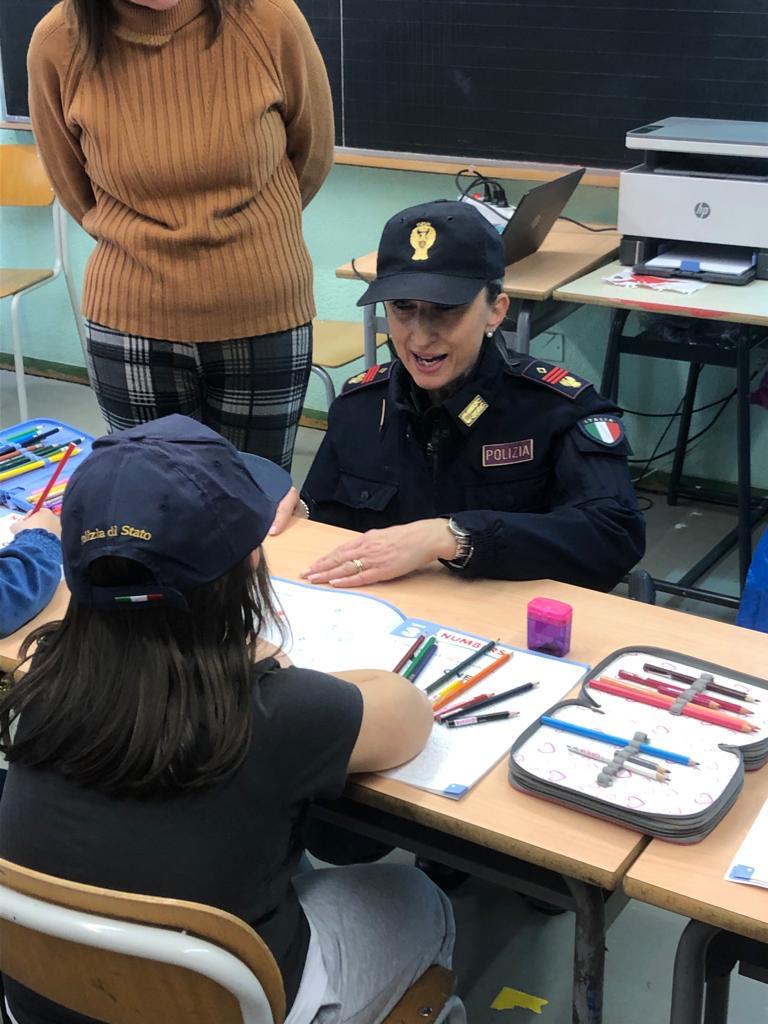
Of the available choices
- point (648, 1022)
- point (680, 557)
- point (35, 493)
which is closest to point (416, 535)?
point (35, 493)

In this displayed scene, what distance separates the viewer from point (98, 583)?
1.15 m

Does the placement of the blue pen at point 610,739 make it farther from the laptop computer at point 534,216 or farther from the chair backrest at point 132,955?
the laptop computer at point 534,216

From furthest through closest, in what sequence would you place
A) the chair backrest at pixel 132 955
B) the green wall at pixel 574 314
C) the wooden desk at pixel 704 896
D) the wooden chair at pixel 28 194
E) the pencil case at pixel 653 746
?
the wooden chair at pixel 28 194
the green wall at pixel 574 314
the pencil case at pixel 653 746
the wooden desk at pixel 704 896
the chair backrest at pixel 132 955

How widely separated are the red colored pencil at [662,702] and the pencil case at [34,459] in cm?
98

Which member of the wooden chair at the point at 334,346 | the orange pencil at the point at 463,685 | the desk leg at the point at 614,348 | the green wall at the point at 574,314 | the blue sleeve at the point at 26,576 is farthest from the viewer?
the green wall at the point at 574,314

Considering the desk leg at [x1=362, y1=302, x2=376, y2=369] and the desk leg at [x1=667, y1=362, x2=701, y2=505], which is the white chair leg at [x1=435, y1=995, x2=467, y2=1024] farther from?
the desk leg at [x1=667, y1=362, x2=701, y2=505]

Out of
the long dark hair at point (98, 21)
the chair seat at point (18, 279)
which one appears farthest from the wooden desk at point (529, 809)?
the chair seat at point (18, 279)

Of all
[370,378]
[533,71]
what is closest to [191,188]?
[370,378]

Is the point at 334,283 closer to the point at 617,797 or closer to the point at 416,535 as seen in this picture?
the point at 416,535

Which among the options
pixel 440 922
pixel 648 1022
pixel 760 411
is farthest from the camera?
pixel 760 411

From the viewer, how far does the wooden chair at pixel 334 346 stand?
3527 millimetres

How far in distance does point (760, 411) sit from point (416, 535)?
2208 millimetres

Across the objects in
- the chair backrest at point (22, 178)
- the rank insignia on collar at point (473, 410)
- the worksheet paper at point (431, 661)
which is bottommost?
the worksheet paper at point (431, 661)

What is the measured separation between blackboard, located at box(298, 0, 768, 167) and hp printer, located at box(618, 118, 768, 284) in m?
0.28
